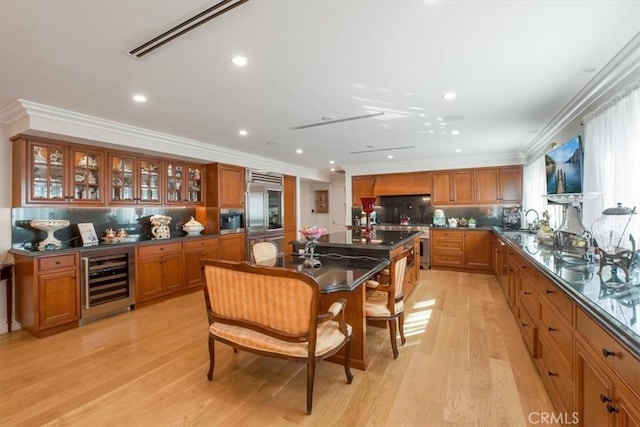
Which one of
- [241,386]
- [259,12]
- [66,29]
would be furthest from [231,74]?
[241,386]

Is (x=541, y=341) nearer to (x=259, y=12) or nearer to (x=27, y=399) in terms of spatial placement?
(x=259, y=12)

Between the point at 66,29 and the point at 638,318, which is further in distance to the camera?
the point at 66,29

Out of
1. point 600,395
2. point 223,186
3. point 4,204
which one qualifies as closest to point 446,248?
point 223,186

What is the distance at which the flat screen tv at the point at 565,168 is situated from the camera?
3137 millimetres

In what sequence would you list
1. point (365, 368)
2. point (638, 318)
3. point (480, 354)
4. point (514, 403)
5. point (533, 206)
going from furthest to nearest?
point (533, 206) < point (480, 354) < point (365, 368) < point (514, 403) < point (638, 318)

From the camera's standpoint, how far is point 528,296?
2613mm

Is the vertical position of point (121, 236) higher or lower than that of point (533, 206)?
lower

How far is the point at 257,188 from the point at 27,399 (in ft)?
14.6

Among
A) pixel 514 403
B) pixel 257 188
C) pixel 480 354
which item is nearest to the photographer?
pixel 514 403

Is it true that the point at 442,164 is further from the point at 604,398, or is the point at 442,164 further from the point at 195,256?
the point at 604,398

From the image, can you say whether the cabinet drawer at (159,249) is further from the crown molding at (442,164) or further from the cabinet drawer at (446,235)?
the cabinet drawer at (446,235)

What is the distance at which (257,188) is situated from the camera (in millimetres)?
6035

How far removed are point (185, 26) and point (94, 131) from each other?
8.63 ft

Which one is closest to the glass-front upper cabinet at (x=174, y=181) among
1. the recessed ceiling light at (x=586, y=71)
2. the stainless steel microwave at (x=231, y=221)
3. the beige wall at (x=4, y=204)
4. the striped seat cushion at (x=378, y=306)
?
the stainless steel microwave at (x=231, y=221)
